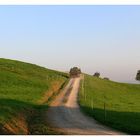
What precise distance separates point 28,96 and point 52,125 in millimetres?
27878

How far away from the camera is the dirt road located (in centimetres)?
3603

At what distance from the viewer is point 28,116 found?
154 ft

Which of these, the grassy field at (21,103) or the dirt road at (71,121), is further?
the grassy field at (21,103)

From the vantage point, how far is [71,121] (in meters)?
42.1

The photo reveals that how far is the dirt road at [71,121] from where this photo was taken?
36.0 m

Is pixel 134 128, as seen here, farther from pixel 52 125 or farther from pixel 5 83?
pixel 5 83

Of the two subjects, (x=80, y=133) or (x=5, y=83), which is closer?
(x=80, y=133)

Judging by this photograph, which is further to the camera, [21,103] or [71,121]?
[21,103]

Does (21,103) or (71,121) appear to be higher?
(21,103)

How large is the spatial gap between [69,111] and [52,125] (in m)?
11.6

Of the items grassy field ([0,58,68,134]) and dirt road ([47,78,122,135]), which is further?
grassy field ([0,58,68,134])
